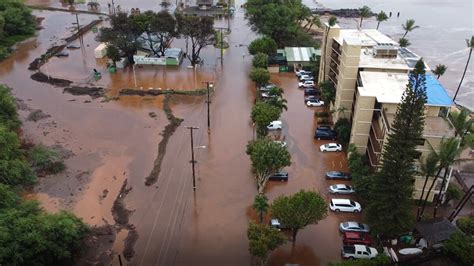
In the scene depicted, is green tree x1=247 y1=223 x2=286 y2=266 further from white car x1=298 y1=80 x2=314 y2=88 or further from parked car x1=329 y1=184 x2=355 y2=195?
white car x1=298 y1=80 x2=314 y2=88

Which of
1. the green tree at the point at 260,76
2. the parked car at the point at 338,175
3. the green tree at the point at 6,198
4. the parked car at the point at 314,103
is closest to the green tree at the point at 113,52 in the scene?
the green tree at the point at 260,76

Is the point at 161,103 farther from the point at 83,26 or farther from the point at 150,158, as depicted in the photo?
the point at 83,26

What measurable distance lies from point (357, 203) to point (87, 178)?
21.8m

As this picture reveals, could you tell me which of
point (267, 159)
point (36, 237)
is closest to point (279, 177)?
point (267, 159)

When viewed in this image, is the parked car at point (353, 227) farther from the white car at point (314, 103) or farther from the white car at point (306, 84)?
the white car at point (306, 84)

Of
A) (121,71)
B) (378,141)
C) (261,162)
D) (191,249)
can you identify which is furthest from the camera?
(121,71)

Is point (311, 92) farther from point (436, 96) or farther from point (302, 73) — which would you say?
Answer: point (436, 96)

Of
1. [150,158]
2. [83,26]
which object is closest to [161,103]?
[150,158]

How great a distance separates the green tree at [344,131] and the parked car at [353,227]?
35.6ft

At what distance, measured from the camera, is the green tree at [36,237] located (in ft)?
69.9

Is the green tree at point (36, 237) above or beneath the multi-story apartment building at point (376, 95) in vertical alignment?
beneath

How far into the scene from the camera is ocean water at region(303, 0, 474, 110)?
2226 inches

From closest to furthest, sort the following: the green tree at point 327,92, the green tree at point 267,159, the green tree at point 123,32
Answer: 1. the green tree at point 267,159
2. the green tree at point 327,92
3. the green tree at point 123,32

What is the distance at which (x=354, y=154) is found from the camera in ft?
107
